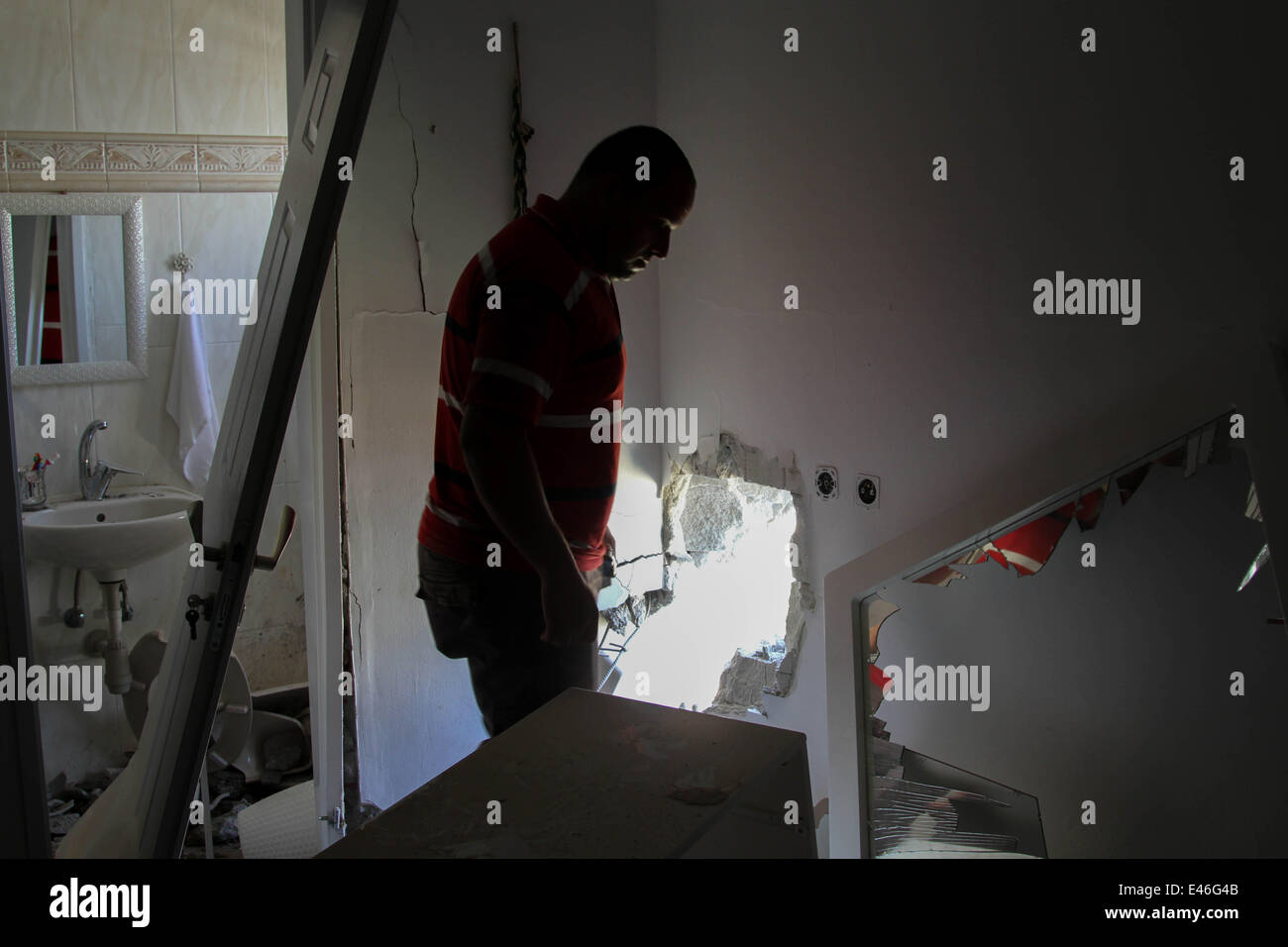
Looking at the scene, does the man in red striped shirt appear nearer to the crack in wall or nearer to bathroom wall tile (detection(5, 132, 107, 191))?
the crack in wall

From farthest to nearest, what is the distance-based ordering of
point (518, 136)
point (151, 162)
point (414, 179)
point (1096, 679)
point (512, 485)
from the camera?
1. point (151, 162)
2. point (518, 136)
3. point (414, 179)
4. point (1096, 679)
5. point (512, 485)

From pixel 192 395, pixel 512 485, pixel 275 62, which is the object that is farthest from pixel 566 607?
pixel 275 62

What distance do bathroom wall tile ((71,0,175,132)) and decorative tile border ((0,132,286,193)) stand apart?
0.16 feet

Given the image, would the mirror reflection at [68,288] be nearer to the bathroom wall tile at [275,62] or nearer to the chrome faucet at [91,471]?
the chrome faucet at [91,471]

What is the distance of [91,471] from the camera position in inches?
109

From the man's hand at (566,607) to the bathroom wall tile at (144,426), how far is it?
1.94 meters

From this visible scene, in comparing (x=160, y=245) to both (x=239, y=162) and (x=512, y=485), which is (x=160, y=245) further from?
(x=512, y=485)

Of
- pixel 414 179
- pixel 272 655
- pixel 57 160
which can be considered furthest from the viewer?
pixel 272 655

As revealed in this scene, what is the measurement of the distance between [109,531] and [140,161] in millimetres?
1068

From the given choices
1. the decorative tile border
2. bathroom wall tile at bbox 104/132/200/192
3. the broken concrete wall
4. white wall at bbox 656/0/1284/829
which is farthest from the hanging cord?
bathroom wall tile at bbox 104/132/200/192

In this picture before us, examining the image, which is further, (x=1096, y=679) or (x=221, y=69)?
(x=221, y=69)

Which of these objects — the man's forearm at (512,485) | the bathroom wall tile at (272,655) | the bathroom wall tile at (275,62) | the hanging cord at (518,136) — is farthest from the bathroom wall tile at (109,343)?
the man's forearm at (512,485)

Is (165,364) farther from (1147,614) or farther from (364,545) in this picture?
(1147,614)

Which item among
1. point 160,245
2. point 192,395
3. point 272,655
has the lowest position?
point 272,655
